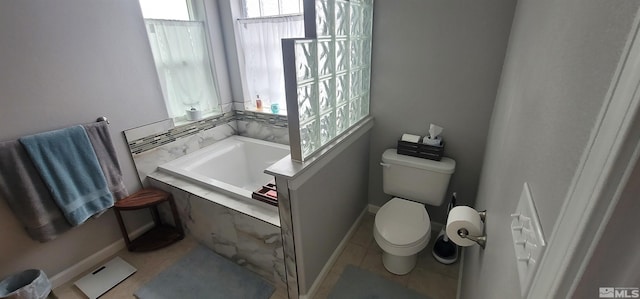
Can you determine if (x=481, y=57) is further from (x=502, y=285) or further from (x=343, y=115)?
(x=502, y=285)

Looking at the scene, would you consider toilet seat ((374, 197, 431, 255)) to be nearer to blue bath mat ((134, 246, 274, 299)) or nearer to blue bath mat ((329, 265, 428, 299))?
blue bath mat ((329, 265, 428, 299))

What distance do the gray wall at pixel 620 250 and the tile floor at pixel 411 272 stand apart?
1.60 m

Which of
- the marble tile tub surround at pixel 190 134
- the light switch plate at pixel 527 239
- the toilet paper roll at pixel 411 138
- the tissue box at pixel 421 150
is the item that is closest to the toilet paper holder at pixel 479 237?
the light switch plate at pixel 527 239

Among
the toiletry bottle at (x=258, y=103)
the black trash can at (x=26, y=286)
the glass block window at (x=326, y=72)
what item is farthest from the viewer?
the toiletry bottle at (x=258, y=103)

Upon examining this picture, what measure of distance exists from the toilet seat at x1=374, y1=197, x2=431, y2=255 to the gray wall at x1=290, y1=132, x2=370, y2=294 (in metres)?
0.31

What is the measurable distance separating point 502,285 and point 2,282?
8.16 feet

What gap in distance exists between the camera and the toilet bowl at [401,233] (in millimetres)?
1597

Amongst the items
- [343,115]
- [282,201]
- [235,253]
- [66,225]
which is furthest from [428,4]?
[66,225]

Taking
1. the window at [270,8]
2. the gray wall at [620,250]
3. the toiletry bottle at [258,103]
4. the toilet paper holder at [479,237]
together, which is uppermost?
the window at [270,8]

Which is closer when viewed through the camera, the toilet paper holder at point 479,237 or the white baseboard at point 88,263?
the toilet paper holder at point 479,237

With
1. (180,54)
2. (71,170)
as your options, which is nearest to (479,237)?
(71,170)

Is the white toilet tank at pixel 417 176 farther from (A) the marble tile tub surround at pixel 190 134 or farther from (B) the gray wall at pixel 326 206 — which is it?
(A) the marble tile tub surround at pixel 190 134

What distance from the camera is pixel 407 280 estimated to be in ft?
5.79

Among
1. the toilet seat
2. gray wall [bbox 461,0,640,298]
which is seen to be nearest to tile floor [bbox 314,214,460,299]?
the toilet seat
